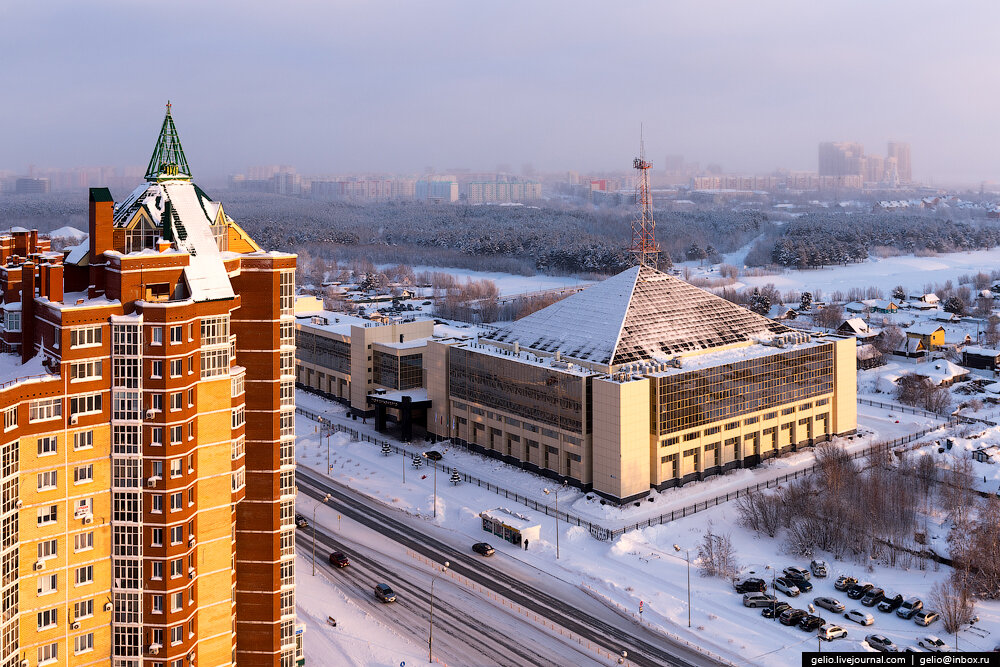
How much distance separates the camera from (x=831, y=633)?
1655 inches

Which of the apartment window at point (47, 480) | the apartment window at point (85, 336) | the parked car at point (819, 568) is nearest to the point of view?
the apartment window at point (47, 480)

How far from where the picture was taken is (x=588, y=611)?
45.9 metres

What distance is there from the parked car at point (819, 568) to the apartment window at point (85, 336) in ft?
120

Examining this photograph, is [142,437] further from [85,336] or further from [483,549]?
[483,549]

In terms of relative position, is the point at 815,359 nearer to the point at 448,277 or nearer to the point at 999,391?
the point at 999,391

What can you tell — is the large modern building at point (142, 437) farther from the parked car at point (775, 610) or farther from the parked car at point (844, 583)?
the parked car at point (844, 583)

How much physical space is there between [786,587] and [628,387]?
16862mm

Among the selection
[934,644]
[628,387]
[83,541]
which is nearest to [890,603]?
[934,644]

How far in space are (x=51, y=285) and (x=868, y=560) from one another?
41.4 m

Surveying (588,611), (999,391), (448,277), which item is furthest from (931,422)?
(448,277)

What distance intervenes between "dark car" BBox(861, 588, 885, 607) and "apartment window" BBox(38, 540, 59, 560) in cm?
3556

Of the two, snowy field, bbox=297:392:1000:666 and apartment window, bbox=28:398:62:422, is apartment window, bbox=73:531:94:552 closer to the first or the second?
apartment window, bbox=28:398:62:422

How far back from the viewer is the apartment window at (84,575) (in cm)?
3030

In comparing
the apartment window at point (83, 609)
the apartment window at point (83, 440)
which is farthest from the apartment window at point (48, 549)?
the apartment window at point (83, 440)
